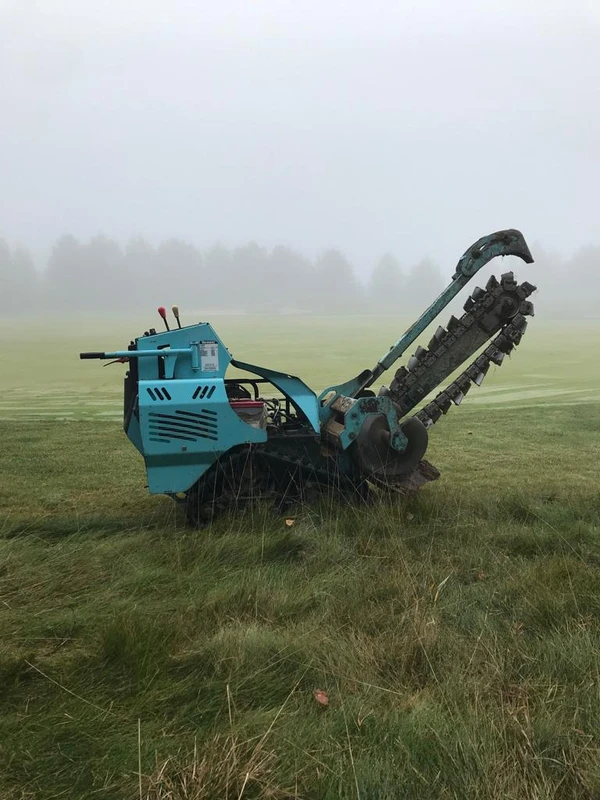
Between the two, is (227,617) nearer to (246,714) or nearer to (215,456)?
(246,714)

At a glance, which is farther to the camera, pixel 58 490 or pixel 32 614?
pixel 58 490

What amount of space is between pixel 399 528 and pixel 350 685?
5.68 ft

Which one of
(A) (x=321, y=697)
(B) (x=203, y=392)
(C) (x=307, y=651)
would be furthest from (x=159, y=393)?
(A) (x=321, y=697)

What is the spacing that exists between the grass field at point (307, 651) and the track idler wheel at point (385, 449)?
27cm

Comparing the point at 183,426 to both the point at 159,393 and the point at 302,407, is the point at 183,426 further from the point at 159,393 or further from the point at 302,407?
the point at 302,407

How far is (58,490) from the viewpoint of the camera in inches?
227

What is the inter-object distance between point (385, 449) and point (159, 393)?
A: 161 centimetres

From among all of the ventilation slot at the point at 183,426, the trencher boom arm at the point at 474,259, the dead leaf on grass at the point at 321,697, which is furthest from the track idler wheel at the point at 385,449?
the dead leaf on grass at the point at 321,697

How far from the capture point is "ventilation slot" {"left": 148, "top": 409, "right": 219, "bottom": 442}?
12.8ft

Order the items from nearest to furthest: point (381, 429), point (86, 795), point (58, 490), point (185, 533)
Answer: point (86, 795) → point (185, 533) → point (381, 429) → point (58, 490)

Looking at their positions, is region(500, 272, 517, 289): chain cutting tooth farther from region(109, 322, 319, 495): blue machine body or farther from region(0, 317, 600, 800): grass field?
region(109, 322, 319, 495): blue machine body

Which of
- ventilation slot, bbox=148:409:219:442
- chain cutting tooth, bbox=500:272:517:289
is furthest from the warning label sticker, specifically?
chain cutting tooth, bbox=500:272:517:289

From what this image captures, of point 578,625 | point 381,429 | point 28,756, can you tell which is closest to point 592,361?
point 381,429

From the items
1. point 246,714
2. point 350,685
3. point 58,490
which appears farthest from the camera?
point 58,490
